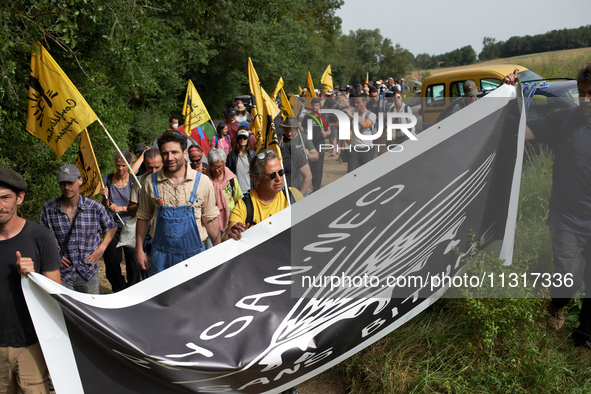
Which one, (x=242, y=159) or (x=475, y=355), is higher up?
(x=242, y=159)

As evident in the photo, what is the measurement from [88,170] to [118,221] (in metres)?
0.75

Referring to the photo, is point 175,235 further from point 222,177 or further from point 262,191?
point 222,177

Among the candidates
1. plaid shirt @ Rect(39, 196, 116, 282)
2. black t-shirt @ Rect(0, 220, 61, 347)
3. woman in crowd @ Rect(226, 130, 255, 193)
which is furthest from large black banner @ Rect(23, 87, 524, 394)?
woman in crowd @ Rect(226, 130, 255, 193)

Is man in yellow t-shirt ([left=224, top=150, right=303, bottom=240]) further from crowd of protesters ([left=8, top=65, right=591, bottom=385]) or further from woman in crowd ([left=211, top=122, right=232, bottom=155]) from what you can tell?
woman in crowd ([left=211, top=122, right=232, bottom=155])

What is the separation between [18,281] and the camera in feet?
10.3

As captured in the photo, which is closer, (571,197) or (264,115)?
(571,197)

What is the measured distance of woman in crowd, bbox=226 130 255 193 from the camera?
284 inches

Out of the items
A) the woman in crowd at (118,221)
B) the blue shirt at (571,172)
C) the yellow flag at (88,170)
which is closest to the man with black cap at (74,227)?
the woman in crowd at (118,221)

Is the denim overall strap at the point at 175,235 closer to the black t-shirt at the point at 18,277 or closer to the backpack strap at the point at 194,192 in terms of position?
the backpack strap at the point at 194,192

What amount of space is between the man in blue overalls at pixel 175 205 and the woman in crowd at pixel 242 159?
2.72 m

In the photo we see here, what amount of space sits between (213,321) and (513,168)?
2.42 meters

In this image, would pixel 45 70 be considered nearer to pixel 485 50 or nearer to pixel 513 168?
pixel 513 168

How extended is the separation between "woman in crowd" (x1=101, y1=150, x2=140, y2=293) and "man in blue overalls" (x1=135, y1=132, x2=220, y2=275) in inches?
62.8

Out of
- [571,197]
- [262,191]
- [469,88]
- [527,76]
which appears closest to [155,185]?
[262,191]
